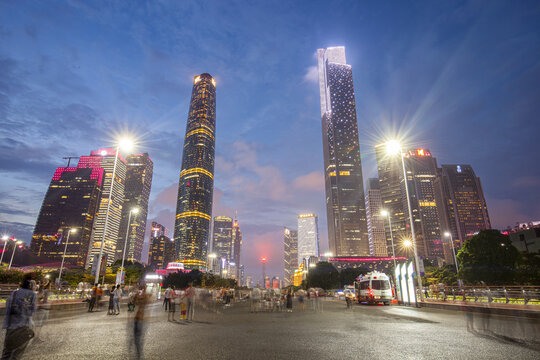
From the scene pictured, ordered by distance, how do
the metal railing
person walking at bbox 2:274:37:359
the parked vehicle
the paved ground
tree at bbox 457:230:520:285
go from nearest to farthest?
1. person walking at bbox 2:274:37:359
2. the paved ground
3. the metal railing
4. the parked vehicle
5. tree at bbox 457:230:520:285

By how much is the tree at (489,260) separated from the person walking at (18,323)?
5139cm

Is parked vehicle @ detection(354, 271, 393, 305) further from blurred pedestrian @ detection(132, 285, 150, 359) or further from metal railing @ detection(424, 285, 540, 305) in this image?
blurred pedestrian @ detection(132, 285, 150, 359)

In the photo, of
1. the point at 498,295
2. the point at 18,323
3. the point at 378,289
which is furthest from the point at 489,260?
the point at 18,323

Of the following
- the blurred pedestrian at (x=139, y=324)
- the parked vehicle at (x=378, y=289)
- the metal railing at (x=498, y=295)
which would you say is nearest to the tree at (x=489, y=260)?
the metal railing at (x=498, y=295)

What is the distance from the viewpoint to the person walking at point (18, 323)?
493 centimetres

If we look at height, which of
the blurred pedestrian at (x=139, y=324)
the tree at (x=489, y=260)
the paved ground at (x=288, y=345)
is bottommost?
the paved ground at (x=288, y=345)

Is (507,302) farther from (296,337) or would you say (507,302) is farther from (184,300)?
(184,300)

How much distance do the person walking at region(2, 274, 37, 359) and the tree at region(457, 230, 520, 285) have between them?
169 ft

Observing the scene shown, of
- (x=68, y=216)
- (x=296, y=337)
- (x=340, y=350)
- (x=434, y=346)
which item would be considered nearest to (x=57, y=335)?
(x=296, y=337)

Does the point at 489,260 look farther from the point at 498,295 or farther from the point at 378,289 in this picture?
the point at 378,289

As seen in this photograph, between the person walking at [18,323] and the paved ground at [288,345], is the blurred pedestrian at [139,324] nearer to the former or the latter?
the paved ground at [288,345]

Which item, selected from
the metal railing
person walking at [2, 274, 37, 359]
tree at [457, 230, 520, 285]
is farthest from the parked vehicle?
person walking at [2, 274, 37, 359]

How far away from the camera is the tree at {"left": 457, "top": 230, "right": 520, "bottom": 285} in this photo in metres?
40.8

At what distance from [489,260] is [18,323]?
52306mm
